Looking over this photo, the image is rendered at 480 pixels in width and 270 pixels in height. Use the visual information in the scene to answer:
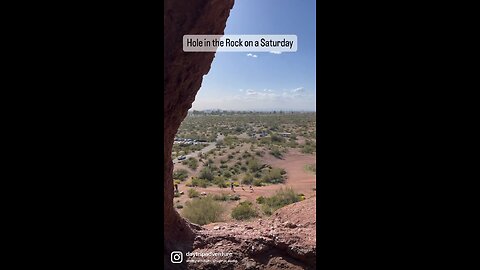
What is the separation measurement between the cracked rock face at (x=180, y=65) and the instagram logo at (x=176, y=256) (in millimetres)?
70

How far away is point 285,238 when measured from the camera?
3977 mm

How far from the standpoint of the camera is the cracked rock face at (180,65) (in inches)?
129

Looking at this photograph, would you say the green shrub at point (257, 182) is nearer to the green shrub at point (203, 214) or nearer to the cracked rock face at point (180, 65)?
the green shrub at point (203, 214)

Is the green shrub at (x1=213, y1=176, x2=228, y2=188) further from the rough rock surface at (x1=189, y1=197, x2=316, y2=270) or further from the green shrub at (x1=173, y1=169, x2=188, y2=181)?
the rough rock surface at (x1=189, y1=197, x2=316, y2=270)

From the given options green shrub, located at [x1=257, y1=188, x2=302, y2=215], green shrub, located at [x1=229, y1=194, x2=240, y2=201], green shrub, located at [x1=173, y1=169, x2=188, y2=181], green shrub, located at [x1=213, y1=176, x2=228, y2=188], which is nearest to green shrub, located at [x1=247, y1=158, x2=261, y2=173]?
green shrub, located at [x1=213, y1=176, x2=228, y2=188]

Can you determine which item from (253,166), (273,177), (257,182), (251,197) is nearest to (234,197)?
(251,197)

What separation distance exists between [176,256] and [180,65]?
2378mm

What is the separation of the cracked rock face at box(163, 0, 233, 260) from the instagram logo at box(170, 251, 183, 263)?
7 centimetres

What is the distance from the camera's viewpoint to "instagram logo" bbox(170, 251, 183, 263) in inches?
137

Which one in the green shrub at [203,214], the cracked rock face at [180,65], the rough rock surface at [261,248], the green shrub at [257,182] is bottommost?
the green shrub at [257,182]

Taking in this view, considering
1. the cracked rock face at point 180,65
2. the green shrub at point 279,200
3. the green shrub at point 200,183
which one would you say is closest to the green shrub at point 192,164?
the green shrub at point 200,183

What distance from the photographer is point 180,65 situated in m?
3.40
